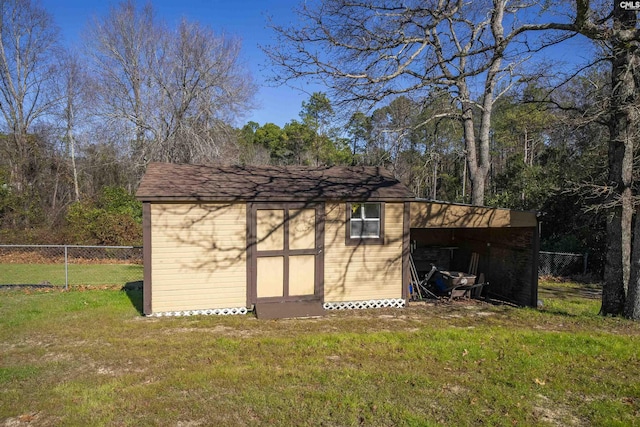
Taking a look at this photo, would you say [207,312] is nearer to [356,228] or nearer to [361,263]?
[361,263]

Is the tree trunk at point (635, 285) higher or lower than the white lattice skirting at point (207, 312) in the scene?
higher

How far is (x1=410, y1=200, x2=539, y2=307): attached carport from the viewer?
9.96m

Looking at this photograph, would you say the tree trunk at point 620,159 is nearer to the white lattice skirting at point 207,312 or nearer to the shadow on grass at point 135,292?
the white lattice skirting at point 207,312

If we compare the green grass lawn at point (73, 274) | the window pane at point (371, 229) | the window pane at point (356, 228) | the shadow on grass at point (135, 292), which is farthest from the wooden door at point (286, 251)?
the green grass lawn at point (73, 274)

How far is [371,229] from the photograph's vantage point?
9758mm

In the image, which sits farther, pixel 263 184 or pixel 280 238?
pixel 263 184

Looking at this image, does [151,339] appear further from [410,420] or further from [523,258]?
[523,258]

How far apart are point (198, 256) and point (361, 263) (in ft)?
11.6

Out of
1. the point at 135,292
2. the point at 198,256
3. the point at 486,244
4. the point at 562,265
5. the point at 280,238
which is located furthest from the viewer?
the point at 562,265

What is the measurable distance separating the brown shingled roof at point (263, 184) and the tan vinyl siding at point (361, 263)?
0.41 m

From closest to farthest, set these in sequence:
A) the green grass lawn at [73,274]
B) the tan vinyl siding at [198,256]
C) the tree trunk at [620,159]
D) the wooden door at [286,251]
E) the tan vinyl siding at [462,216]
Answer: the tree trunk at [620,159]
the tan vinyl siding at [198,256]
the wooden door at [286,251]
the tan vinyl siding at [462,216]
the green grass lawn at [73,274]

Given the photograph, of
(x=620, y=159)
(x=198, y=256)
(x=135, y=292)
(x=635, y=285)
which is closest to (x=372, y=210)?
(x=198, y=256)

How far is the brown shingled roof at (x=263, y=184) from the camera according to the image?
8.62 metres

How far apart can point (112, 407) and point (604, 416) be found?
5.06 meters
